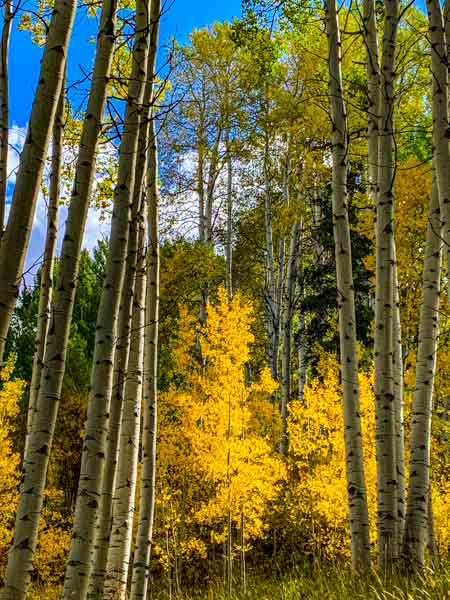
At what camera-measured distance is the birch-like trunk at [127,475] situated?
433 centimetres

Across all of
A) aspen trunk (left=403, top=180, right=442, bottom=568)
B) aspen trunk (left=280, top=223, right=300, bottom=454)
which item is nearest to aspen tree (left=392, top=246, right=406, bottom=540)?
aspen trunk (left=403, top=180, right=442, bottom=568)

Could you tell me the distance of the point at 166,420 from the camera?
1630cm

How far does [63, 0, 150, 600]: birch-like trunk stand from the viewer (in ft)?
9.40

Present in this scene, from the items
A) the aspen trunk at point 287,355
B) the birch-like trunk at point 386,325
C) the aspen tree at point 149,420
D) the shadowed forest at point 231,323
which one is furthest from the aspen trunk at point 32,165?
the aspen trunk at point 287,355

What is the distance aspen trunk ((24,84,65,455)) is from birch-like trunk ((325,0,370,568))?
8.32ft

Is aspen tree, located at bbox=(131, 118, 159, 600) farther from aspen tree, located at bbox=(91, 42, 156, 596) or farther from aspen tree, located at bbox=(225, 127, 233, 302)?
aspen tree, located at bbox=(225, 127, 233, 302)

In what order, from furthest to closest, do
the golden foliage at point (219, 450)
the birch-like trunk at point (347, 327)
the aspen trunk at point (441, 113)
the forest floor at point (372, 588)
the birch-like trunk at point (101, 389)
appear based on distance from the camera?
1. the golden foliage at point (219, 450)
2. the birch-like trunk at point (347, 327)
3. the aspen trunk at point (441, 113)
4. the forest floor at point (372, 588)
5. the birch-like trunk at point (101, 389)

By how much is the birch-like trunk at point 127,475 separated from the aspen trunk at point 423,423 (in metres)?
2.14

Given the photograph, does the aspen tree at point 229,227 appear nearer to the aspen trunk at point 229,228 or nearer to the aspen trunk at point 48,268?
the aspen trunk at point 229,228

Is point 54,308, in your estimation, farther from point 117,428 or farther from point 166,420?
point 166,420

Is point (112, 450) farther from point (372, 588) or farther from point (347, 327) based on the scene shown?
point (347, 327)

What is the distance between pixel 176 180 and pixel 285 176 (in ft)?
11.3

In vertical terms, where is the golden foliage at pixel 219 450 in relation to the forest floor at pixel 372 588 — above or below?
above

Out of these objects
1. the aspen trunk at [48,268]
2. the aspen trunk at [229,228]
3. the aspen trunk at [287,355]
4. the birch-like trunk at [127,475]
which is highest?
the aspen trunk at [229,228]
